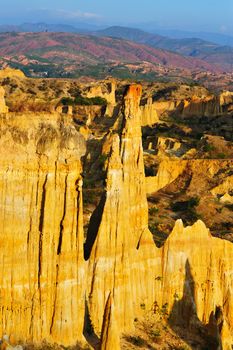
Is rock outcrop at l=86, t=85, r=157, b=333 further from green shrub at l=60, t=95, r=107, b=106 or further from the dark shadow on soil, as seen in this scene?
green shrub at l=60, t=95, r=107, b=106

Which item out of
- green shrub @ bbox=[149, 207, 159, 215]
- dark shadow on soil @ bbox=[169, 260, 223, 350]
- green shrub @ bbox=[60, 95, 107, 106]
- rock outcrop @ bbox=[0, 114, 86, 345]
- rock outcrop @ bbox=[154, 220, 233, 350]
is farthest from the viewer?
green shrub @ bbox=[60, 95, 107, 106]

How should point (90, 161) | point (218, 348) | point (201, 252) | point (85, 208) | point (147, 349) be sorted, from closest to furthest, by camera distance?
point (147, 349)
point (218, 348)
point (201, 252)
point (85, 208)
point (90, 161)

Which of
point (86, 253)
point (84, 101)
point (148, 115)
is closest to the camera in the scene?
point (86, 253)

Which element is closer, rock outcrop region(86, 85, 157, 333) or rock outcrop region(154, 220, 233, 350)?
rock outcrop region(86, 85, 157, 333)

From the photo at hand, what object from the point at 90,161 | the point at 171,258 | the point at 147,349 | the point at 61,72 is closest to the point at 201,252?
the point at 171,258

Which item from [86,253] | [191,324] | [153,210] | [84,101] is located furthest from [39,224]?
[84,101]

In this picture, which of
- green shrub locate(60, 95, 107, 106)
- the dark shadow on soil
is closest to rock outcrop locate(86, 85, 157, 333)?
the dark shadow on soil

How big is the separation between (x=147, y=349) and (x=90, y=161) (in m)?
22.7

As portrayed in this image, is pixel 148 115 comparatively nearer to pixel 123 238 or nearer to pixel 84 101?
pixel 84 101

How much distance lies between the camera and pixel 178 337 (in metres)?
18.0

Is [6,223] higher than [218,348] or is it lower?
higher

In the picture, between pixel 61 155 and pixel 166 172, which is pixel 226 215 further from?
pixel 61 155

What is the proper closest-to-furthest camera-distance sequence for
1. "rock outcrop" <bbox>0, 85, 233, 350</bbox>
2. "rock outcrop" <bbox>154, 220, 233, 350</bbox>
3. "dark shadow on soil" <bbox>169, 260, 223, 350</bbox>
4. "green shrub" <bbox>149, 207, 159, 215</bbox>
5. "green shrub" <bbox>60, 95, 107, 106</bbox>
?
1. "rock outcrop" <bbox>0, 85, 233, 350</bbox>
2. "dark shadow on soil" <bbox>169, 260, 223, 350</bbox>
3. "rock outcrop" <bbox>154, 220, 233, 350</bbox>
4. "green shrub" <bbox>149, 207, 159, 215</bbox>
5. "green shrub" <bbox>60, 95, 107, 106</bbox>

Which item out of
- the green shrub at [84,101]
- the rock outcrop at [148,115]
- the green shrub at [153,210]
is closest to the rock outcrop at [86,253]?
the green shrub at [153,210]
